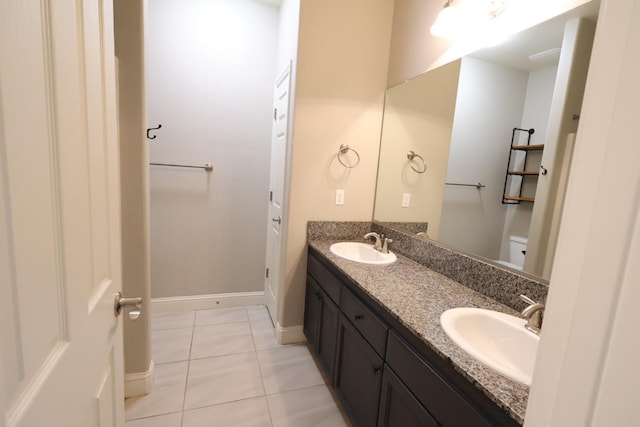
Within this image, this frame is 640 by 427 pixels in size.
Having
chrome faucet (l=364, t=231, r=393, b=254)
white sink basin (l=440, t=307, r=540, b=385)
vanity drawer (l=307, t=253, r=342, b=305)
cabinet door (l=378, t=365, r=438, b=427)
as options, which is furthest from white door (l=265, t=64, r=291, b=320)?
white sink basin (l=440, t=307, r=540, b=385)

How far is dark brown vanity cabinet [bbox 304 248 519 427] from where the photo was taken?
0.87m

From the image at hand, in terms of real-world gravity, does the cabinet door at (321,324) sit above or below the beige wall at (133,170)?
below

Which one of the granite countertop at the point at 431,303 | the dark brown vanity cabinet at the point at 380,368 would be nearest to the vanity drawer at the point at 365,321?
the dark brown vanity cabinet at the point at 380,368

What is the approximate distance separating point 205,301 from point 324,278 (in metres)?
1.44

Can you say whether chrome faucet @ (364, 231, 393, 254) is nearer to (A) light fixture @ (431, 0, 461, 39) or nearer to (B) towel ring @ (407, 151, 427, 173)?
(B) towel ring @ (407, 151, 427, 173)

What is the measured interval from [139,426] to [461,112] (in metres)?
2.42

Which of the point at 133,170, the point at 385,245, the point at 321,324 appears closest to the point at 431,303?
the point at 385,245

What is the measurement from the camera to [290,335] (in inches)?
91.4

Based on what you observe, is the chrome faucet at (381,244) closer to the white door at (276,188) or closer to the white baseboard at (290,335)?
the white door at (276,188)

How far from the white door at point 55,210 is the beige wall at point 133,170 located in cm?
81

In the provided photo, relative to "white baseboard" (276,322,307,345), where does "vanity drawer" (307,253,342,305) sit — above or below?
above

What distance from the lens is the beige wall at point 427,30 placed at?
1.23 meters

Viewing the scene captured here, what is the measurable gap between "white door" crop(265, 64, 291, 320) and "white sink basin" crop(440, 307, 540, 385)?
145cm

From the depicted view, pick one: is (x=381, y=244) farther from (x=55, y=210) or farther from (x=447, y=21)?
Result: (x=55, y=210)
